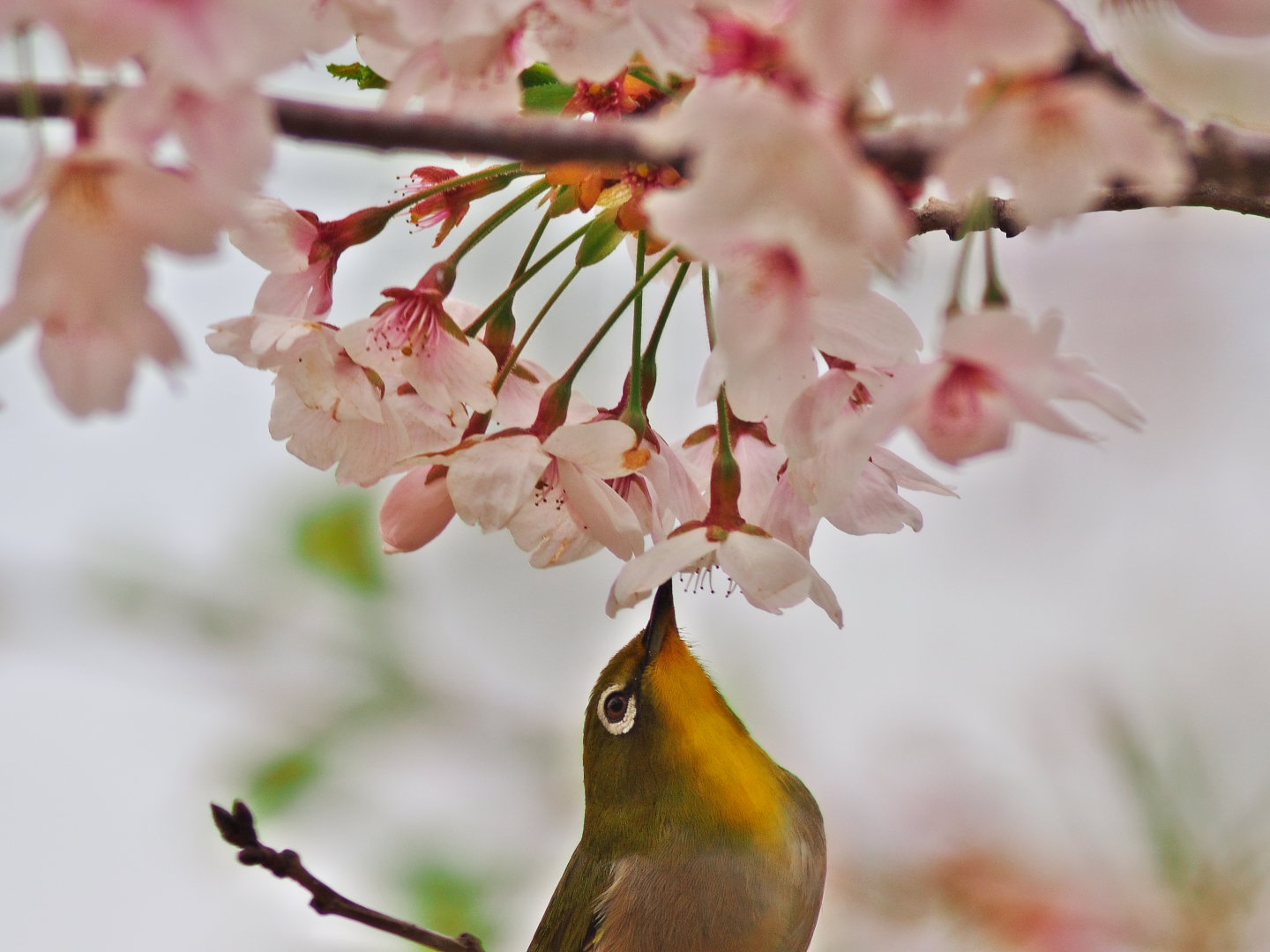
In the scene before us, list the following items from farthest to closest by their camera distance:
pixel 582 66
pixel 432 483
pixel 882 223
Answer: pixel 432 483 → pixel 582 66 → pixel 882 223

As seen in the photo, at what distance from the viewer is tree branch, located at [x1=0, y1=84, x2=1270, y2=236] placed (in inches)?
16.5

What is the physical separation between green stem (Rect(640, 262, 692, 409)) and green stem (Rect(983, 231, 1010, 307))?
34 cm

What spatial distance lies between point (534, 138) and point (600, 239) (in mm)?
453

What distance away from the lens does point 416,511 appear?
0.85 metres

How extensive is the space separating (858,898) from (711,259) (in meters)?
1.91

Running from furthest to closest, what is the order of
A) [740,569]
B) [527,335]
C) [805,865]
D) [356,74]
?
[805,865] < [356,74] < [527,335] < [740,569]

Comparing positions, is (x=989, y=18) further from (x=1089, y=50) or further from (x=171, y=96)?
(x=171, y=96)

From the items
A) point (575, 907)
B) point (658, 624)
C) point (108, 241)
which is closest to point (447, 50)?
point (108, 241)

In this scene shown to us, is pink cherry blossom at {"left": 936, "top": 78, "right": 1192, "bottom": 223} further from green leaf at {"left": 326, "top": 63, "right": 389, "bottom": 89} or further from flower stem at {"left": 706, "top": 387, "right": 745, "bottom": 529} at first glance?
green leaf at {"left": 326, "top": 63, "right": 389, "bottom": 89}

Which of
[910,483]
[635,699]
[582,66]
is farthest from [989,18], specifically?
[635,699]

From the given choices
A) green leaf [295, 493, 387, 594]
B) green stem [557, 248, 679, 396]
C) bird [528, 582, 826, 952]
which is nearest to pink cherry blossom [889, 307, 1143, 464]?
green stem [557, 248, 679, 396]

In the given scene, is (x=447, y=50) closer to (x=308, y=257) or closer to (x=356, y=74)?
(x=308, y=257)

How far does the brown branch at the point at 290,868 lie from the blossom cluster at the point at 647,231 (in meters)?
0.24

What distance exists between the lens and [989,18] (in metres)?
0.46
